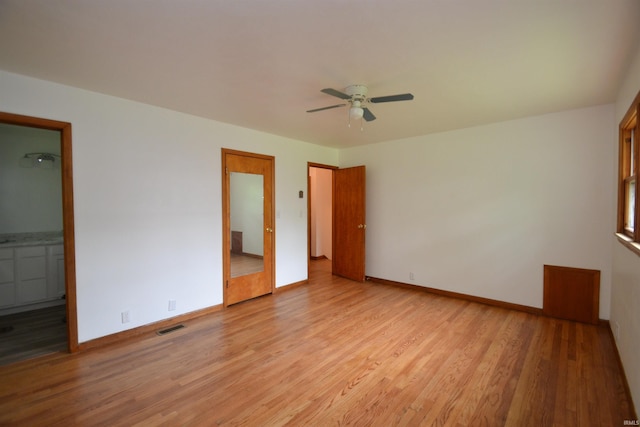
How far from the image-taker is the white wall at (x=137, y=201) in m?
2.72

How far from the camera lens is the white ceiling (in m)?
1.60

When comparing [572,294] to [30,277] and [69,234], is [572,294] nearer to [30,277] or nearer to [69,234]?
[69,234]

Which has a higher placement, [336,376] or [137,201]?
[137,201]

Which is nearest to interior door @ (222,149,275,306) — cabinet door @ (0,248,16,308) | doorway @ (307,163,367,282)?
doorway @ (307,163,367,282)

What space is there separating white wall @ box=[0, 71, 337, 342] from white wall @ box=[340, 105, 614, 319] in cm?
265

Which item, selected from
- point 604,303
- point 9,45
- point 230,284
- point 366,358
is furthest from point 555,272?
point 9,45

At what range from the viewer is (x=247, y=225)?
4.22 m

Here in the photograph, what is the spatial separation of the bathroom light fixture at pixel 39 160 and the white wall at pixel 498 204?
488 centimetres

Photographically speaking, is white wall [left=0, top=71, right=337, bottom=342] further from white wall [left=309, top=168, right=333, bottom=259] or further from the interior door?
white wall [left=309, top=168, right=333, bottom=259]

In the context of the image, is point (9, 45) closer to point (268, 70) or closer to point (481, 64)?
point (268, 70)

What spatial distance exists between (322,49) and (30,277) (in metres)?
4.51

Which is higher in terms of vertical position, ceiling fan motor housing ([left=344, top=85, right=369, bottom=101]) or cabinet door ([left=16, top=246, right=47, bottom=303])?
ceiling fan motor housing ([left=344, top=85, right=369, bottom=101])

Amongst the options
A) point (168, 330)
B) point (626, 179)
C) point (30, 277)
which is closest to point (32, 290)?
point (30, 277)

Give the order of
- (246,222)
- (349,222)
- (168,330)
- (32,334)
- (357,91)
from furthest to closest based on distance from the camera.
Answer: (349,222)
(246,222)
(168,330)
(32,334)
(357,91)
